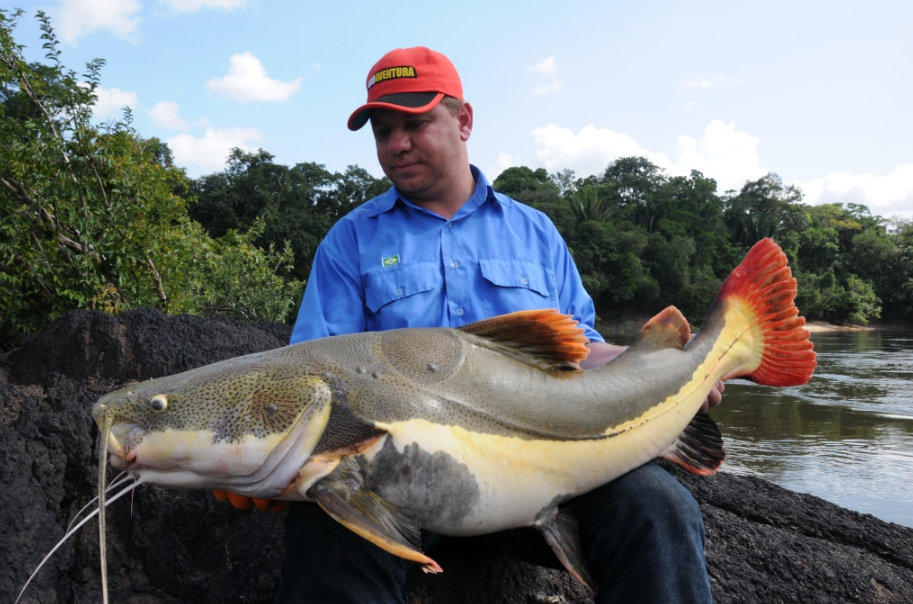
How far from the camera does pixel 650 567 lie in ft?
5.96

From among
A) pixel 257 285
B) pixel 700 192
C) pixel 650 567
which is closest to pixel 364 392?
pixel 650 567

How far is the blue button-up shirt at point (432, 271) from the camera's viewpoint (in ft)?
8.71

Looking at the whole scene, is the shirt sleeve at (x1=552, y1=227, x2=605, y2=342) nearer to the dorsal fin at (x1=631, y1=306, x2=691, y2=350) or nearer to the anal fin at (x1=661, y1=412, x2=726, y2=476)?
the dorsal fin at (x1=631, y1=306, x2=691, y2=350)

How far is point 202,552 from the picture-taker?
2.62 metres

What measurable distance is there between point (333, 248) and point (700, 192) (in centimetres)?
6494

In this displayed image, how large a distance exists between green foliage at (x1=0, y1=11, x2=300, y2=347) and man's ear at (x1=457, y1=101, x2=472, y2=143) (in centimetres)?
486

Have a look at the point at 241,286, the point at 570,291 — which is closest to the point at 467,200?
the point at 570,291

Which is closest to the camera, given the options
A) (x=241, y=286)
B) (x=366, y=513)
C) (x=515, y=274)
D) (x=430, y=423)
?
(x=366, y=513)

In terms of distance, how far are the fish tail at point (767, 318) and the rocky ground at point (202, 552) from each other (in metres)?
0.96

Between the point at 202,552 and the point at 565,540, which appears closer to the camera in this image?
the point at 565,540

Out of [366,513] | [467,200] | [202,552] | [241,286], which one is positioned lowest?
[202,552]

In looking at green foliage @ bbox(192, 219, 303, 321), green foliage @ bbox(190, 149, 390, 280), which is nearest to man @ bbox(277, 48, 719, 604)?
green foliage @ bbox(192, 219, 303, 321)

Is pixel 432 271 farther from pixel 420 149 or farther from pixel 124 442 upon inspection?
pixel 124 442

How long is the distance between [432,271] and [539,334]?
83cm
